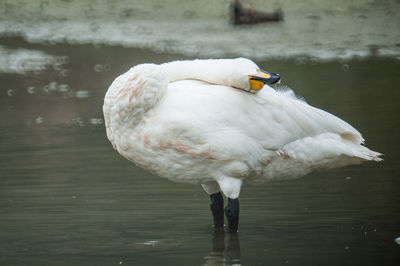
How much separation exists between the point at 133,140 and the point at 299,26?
443 inches

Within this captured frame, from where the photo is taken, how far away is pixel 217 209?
6840 mm

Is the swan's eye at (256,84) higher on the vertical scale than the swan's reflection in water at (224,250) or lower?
higher

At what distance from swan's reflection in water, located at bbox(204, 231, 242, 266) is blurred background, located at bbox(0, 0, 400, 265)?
2 centimetres

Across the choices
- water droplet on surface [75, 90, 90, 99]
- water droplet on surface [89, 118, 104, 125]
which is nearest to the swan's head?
water droplet on surface [89, 118, 104, 125]

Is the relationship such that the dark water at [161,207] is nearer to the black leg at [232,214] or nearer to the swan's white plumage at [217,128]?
the black leg at [232,214]

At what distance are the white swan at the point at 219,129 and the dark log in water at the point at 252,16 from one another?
10.4 metres

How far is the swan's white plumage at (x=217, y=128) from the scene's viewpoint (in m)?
6.15

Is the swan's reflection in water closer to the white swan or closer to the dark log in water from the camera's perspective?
the white swan

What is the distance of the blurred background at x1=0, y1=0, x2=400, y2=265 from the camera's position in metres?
6.24

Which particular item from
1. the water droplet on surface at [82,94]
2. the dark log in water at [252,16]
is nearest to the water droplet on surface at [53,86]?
the water droplet on surface at [82,94]

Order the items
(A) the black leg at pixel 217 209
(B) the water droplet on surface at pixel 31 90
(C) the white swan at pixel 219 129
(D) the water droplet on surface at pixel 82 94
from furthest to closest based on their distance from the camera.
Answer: (B) the water droplet on surface at pixel 31 90, (D) the water droplet on surface at pixel 82 94, (A) the black leg at pixel 217 209, (C) the white swan at pixel 219 129

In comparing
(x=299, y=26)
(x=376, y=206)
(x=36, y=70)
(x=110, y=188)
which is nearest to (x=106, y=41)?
(x=36, y=70)

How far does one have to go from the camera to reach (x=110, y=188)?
7.94 meters

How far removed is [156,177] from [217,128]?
2.26m
